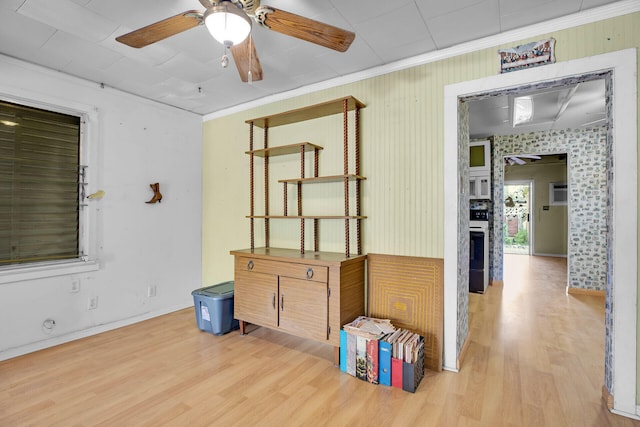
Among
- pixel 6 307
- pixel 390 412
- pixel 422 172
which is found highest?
pixel 422 172

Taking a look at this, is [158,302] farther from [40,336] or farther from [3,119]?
[3,119]

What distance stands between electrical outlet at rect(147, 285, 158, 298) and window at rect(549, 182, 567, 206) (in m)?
9.78

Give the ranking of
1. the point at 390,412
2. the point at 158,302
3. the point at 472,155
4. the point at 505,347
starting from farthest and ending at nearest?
the point at 472,155 → the point at 158,302 → the point at 505,347 → the point at 390,412

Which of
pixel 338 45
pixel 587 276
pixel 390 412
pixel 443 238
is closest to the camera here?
pixel 338 45

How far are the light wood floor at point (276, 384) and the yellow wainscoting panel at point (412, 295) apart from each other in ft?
1.00

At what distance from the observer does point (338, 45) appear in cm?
184

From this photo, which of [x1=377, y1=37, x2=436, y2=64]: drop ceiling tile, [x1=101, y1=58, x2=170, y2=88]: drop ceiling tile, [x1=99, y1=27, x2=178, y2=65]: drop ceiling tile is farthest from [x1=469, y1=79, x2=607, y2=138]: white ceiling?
[x1=101, y1=58, x2=170, y2=88]: drop ceiling tile

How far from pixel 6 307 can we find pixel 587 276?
23.1ft

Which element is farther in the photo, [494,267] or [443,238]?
[494,267]

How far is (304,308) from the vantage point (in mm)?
2668

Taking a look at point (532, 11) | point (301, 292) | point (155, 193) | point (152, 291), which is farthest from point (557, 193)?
point (152, 291)

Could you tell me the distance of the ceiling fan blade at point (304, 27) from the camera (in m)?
1.64

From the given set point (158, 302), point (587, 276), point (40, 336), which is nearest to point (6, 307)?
point (40, 336)

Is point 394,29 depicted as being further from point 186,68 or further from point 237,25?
point 186,68
